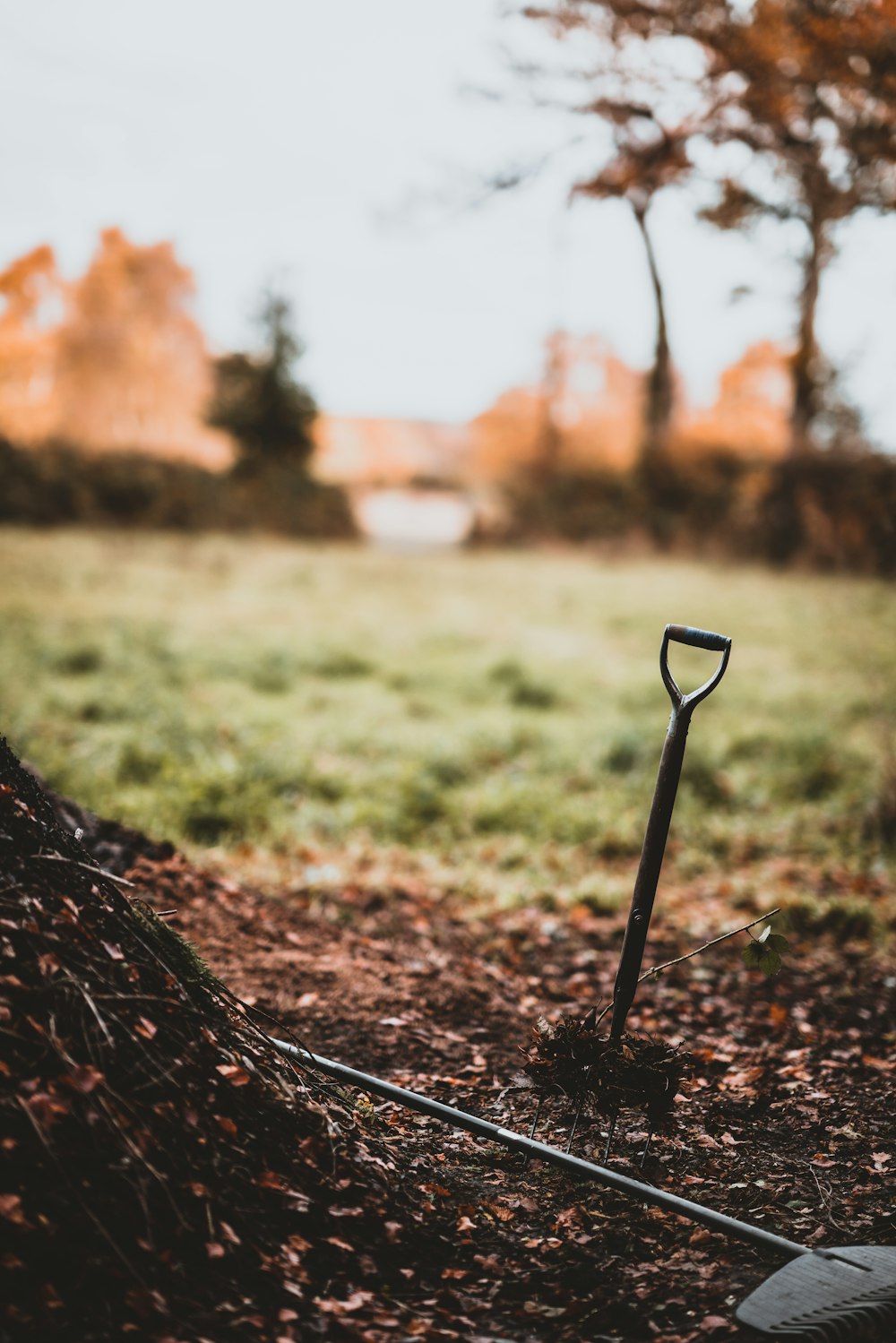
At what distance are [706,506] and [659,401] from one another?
3430 millimetres

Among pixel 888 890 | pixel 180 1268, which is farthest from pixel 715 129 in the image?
pixel 180 1268

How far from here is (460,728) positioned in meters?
8.72

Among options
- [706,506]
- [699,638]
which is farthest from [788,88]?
[706,506]

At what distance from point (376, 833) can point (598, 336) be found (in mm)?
28060

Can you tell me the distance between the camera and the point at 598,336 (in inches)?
1224

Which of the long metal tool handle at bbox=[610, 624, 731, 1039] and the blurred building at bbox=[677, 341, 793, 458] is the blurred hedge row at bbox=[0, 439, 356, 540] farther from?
the long metal tool handle at bbox=[610, 624, 731, 1039]

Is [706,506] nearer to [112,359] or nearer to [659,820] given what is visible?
[659,820]

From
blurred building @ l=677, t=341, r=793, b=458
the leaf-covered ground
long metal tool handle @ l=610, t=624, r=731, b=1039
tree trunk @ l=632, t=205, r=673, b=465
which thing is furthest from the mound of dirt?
tree trunk @ l=632, t=205, r=673, b=465

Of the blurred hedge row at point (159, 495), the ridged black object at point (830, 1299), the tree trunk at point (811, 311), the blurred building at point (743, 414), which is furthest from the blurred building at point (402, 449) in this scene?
the ridged black object at point (830, 1299)

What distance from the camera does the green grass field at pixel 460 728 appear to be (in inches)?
251

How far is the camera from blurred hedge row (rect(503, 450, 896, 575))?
1439 cm

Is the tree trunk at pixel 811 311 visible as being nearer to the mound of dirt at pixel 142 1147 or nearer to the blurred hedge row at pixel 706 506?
the blurred hedge row at pixel 706 506

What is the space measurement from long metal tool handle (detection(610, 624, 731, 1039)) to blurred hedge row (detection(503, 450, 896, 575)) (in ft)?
27.7

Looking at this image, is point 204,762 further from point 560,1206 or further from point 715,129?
point 715,129
